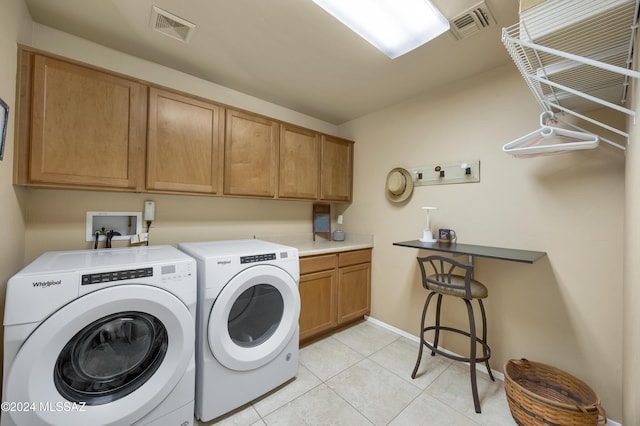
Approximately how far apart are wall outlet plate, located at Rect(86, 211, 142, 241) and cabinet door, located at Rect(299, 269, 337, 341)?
4.53 ft

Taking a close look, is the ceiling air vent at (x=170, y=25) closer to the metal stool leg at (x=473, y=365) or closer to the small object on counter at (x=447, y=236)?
the small object on counter at (x=447, y=236)

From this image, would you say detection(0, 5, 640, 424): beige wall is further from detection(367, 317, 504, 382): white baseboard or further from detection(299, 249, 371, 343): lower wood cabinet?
detection(299, 249, 371, 343): lower wood cabinet

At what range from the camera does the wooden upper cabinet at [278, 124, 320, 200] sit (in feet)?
7.90

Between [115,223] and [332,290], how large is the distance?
1886 millimetres

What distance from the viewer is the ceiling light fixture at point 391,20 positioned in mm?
1383

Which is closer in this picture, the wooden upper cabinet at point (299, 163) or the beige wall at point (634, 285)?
the beige wall at point (634, 285)

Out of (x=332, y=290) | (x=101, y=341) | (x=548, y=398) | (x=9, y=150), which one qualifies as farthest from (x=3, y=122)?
(x=548, y=398)

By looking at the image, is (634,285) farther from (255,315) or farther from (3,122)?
(3,122)

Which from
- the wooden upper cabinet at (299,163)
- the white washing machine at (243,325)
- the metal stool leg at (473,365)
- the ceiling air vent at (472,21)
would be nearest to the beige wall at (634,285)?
the metal stool leg at (473,365)

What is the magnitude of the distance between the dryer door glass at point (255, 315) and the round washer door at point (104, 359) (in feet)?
1.03

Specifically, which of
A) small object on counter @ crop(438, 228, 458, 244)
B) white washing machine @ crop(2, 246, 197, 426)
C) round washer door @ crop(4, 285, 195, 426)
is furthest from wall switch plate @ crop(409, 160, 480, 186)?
round washer door @ crop(4, 285, 195, 426)

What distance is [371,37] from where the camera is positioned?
1.63 metres

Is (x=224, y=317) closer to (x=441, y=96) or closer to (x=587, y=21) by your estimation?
(x=587, y=21)

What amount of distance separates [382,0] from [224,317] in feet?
6.57
